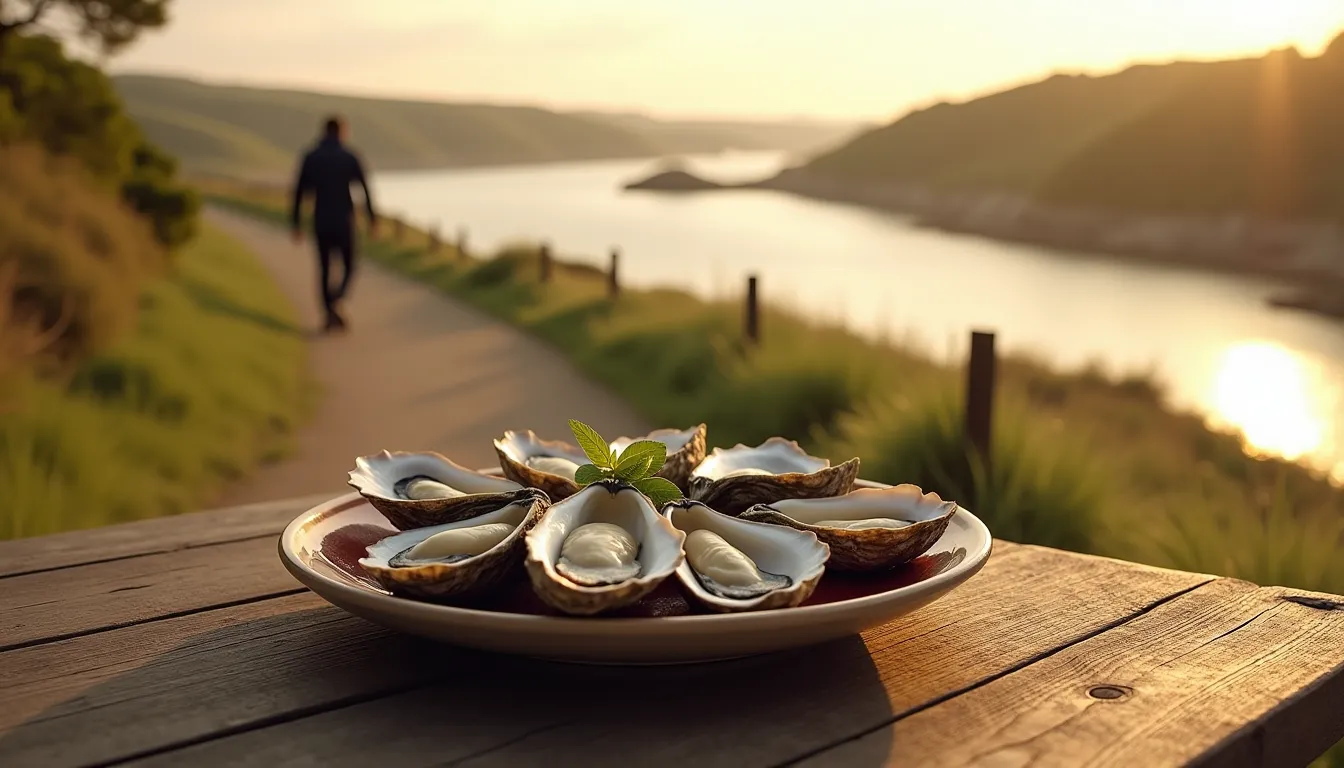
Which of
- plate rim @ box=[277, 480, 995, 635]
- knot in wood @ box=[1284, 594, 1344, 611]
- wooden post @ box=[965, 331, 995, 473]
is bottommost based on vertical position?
wooden post @ box=[965, 331, 995, 473]

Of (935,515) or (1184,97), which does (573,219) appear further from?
(935,515)

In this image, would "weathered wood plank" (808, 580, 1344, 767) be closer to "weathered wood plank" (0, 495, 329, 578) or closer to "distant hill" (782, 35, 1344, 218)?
"weathered wood plank" (0, 495, 329, 578)

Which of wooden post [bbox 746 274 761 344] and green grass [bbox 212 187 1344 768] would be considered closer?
green grass [bbox 212 187 1344 768]

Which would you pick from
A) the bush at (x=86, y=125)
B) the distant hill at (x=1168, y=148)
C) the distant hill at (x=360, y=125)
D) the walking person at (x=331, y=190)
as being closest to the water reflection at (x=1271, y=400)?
the walking person at (x=331, y=190)

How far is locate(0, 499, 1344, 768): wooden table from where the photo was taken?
109 cm

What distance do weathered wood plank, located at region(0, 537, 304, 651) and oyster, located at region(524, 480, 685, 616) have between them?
60cm

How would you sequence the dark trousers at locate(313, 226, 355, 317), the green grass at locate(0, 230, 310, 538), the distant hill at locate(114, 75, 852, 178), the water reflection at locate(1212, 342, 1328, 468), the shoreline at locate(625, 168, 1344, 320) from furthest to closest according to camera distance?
the distant hill at locate(114, 75, 852, 178) < the shoreline at locate(625, 168, 1344, 320) < the dark trousers at locate(313, 226, 355, 317) < the water reflection at locate(1212, 342, 1328, 468) < the green grass at locate(0, 230, 310, 538)

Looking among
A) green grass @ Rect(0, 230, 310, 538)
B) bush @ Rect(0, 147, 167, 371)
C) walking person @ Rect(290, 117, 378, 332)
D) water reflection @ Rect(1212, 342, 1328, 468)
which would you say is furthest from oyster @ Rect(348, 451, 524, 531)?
walking person @ Rect(290, 117, 378, 332)

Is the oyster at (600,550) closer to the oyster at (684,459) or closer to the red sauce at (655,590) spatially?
the red sauce at (655,590)

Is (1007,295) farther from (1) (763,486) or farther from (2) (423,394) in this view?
(1) (763,486)

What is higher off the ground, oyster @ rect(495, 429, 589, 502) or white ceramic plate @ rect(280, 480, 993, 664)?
oyster @ rect(495, 429, 589, 502)

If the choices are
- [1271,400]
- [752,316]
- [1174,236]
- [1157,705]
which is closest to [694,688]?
[1157,705]

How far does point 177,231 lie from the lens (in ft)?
42.9

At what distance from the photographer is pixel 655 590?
1.19 meters
